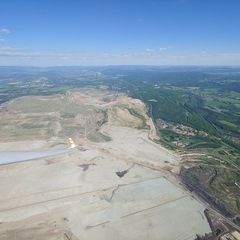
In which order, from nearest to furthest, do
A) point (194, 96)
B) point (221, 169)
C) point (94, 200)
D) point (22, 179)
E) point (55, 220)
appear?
point (55, 220) → point (94, 200) → point (22, 179) → point (221, 169) → point (194, 96)

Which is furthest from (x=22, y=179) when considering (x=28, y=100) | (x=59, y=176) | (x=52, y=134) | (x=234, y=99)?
(x=234, y=99)

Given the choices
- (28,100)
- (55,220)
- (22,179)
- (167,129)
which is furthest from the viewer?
(28,100)

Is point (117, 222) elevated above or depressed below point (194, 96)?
above

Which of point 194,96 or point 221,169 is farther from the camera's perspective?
point 194,96

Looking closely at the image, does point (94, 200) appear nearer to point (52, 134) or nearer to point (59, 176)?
point (59, 176)

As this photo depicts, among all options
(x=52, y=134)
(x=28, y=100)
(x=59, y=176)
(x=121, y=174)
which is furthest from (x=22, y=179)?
(x=28, y=100)

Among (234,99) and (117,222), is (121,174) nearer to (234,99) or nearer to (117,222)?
(117,222)
